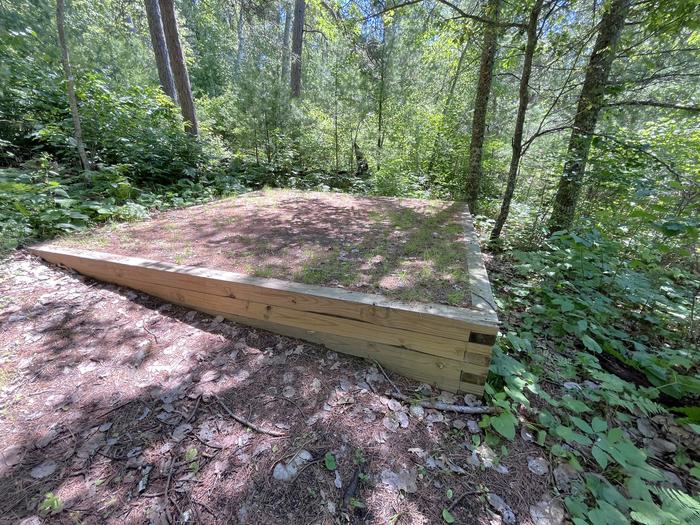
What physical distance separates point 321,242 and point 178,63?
6077 mm

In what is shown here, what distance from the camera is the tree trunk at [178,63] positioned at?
5.73 m

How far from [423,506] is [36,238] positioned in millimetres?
4173

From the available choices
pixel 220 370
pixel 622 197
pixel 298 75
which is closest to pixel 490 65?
pixel 622 197

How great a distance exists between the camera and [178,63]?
6.18m

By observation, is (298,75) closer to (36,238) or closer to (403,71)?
(403,71)

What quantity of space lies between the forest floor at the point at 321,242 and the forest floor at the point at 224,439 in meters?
0.58

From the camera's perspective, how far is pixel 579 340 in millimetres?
2385

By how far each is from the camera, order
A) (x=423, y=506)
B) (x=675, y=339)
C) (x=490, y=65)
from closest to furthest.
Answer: (x=423, y=506)
(x=675, y=339)
(x=490, y=65)

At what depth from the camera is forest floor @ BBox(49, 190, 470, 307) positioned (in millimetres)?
2176

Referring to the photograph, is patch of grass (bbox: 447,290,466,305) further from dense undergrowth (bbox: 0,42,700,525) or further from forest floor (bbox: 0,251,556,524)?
forest floor (bbox: 0,251,556,524)

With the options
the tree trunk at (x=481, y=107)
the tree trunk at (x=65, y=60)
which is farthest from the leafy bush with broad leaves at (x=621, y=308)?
the tree trunk at (x=65, y=60)

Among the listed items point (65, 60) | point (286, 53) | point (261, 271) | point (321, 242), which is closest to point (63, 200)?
point (65, 60)

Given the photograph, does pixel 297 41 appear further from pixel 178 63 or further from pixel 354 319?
pixel 354 319

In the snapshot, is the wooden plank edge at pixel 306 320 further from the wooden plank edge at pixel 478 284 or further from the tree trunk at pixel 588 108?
the tree trunk at pixel 588 108
